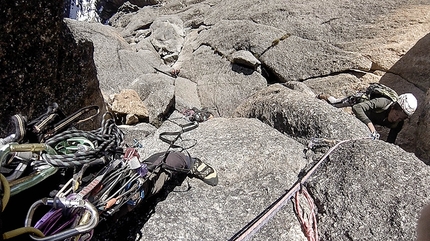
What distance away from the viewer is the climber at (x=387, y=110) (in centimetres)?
598

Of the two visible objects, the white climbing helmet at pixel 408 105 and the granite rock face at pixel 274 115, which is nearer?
the granite rock face at pixel 274 115

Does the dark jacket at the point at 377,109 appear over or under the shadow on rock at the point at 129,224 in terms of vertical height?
under

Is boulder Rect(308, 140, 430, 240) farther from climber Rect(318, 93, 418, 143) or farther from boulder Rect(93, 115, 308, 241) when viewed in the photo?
climber Rect(318, 93, 418, 143)

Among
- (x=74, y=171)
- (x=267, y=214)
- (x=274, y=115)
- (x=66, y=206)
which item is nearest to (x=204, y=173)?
(x=267, y=214)

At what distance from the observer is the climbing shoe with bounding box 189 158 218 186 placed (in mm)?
4090

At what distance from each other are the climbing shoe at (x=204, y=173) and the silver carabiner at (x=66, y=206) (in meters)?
2.05

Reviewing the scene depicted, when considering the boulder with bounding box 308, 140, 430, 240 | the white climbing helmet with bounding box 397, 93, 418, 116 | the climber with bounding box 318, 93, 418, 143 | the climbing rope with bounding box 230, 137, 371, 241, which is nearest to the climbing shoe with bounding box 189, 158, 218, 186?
the climbing rope with bounding box 230, 137, 371, 241

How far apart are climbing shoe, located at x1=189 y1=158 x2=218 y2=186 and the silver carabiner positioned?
6.72 ft

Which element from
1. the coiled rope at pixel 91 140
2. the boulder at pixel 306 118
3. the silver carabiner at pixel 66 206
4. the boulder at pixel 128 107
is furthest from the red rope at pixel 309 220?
the boulder at pixel 128 107

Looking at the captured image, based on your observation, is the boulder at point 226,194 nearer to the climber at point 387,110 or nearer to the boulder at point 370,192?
the boulder at point 370,192

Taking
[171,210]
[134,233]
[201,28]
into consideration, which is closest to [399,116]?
[171,210]

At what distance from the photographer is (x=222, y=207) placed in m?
3.74

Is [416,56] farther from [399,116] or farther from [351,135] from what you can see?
[351,135]

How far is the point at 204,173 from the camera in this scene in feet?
13.6
